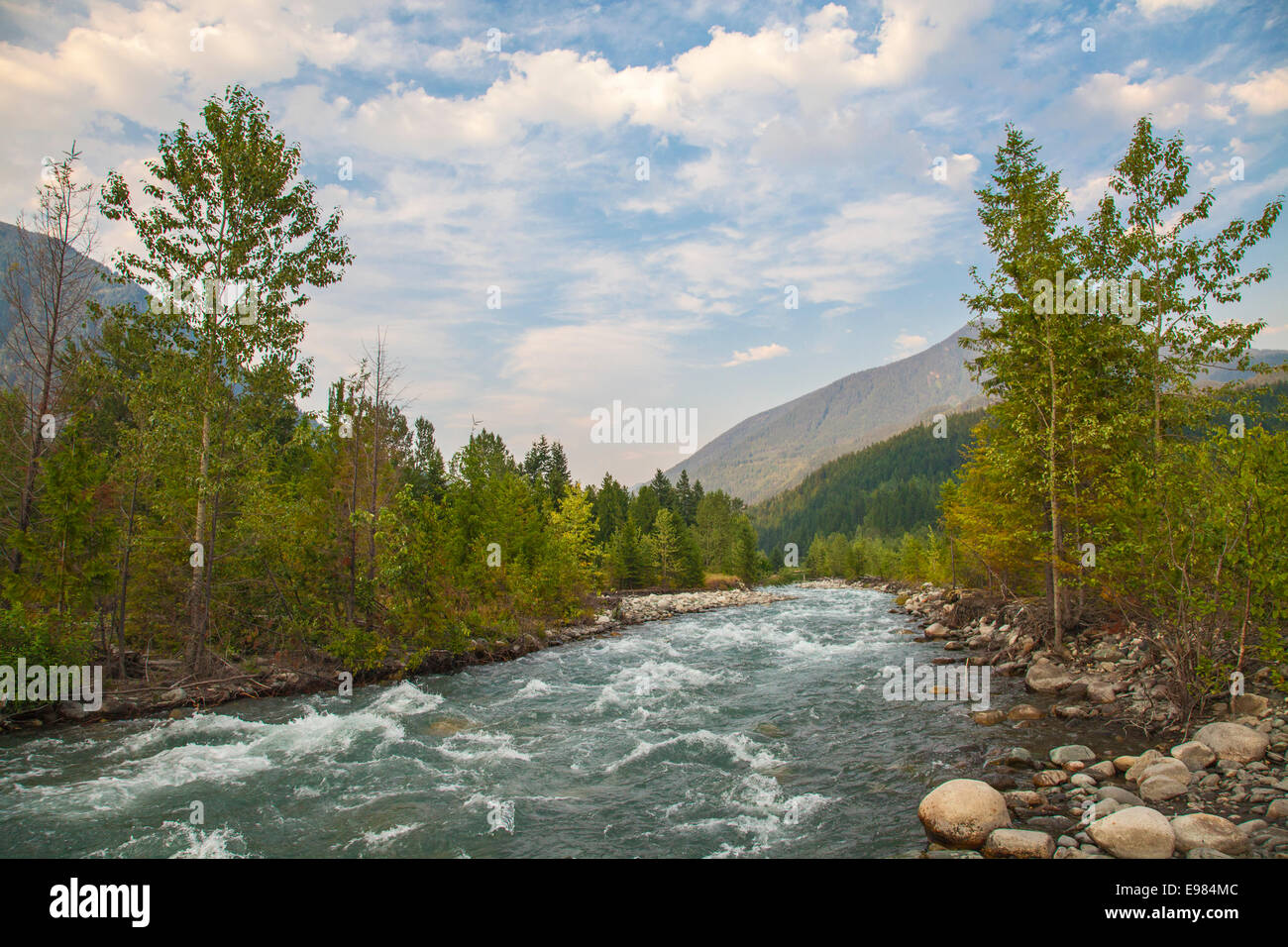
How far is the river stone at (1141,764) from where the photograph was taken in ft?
31.6

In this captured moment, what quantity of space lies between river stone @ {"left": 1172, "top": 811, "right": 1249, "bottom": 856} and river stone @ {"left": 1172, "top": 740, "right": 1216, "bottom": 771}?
2.66 metres

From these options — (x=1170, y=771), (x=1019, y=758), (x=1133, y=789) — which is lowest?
(x=1019, y=758)

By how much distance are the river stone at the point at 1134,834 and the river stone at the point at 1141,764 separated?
256 centimetres

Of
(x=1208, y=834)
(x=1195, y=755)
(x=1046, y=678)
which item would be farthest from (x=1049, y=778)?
(x=1046, y=678)

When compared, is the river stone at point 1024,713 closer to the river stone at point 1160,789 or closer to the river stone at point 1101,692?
the river stone at point 1101,692

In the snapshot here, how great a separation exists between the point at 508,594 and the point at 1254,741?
90.2ft

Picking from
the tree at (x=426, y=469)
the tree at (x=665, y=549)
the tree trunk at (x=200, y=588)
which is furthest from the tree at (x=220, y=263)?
the tree at (x=665, y=549)

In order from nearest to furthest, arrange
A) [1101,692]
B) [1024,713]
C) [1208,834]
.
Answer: [1208,834] < [1024,713] < [1101,692]

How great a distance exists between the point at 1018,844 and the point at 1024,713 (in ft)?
25.9

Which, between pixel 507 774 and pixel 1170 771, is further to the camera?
pixel 507 774

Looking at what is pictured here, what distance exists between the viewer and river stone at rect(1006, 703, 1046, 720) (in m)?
14.1

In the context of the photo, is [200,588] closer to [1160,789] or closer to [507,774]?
[507,774]

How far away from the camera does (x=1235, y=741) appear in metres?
9.76

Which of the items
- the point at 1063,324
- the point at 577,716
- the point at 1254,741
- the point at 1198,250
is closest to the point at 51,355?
the point at 577,716
